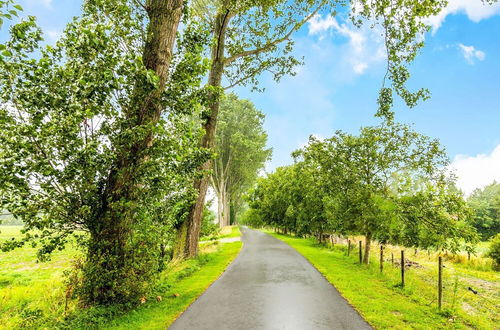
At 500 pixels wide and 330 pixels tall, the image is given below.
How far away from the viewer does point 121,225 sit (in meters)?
5.96

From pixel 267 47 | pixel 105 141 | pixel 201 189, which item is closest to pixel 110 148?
pixel 105 141

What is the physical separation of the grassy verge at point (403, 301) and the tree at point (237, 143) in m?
25.3

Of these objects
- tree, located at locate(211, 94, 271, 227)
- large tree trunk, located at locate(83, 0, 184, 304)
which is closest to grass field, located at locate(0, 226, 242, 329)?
large tree trunk, located at locate(83, 0, 184, 304)

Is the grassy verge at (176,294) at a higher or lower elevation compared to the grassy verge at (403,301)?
lower

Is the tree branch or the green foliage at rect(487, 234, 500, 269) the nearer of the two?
the tree branch

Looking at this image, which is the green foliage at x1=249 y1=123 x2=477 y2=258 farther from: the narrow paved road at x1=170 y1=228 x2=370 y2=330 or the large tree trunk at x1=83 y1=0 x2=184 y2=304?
the large tree trunk at x1=83 y1=0 x2=184 y2=304

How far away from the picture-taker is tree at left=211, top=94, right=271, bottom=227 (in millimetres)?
35625

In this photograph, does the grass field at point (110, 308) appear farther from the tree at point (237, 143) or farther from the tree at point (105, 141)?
the tree at point (237, 143)

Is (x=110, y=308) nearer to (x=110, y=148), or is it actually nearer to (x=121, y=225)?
(x=121, y=225)

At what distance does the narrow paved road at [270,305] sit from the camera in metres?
5.80

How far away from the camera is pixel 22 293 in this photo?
11328 millimetres

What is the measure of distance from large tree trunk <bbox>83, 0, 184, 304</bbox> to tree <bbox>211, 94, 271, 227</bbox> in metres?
27.4

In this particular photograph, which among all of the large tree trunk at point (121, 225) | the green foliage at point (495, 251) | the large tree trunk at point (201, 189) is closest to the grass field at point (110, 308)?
the large tree trunk at point (121, 225)

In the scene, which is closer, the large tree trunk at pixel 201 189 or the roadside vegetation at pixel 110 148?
the roadside vegetation at pixel 110 148
